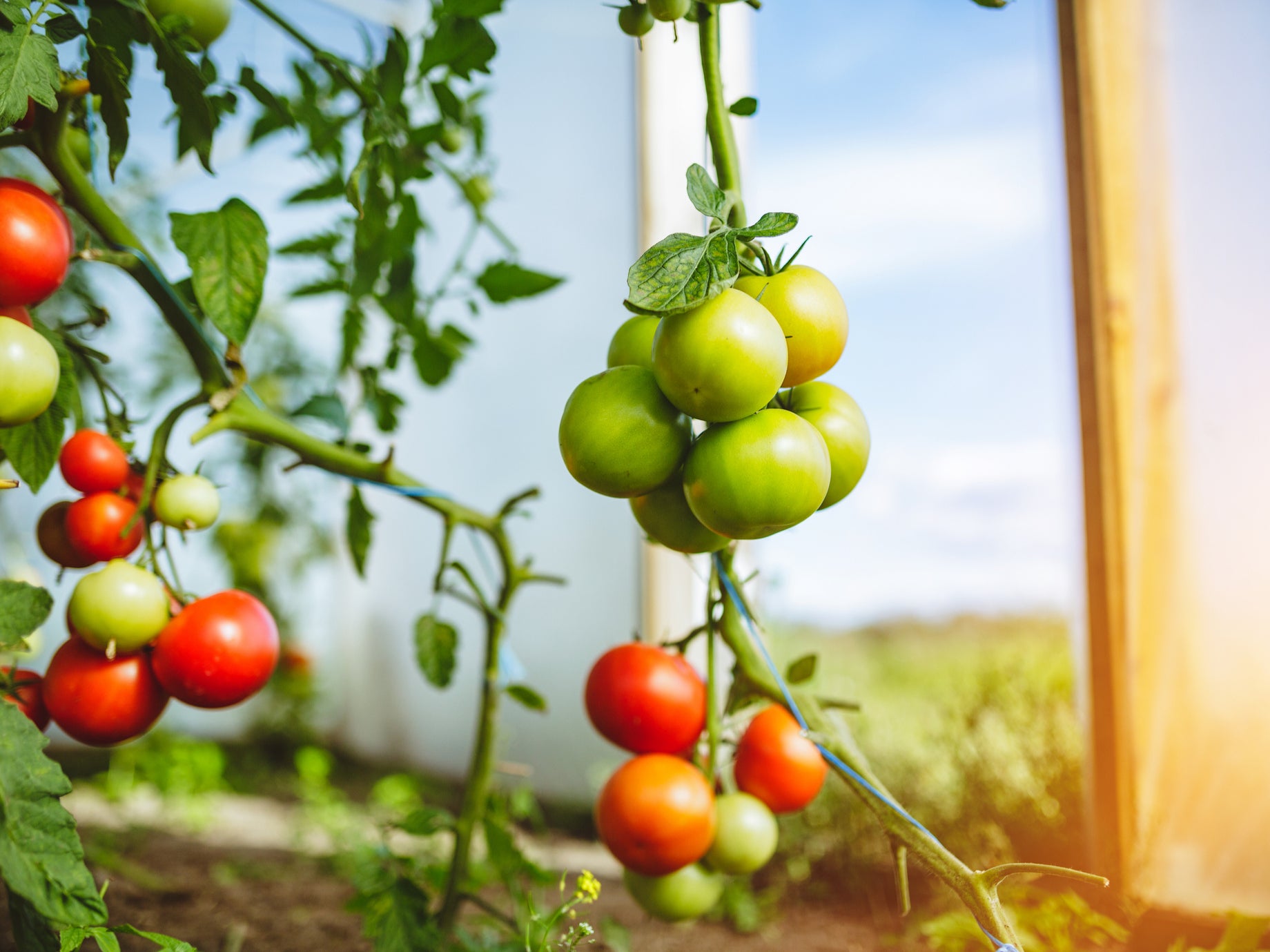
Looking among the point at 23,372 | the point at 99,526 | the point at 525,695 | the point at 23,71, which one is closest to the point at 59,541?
the point at 99,526

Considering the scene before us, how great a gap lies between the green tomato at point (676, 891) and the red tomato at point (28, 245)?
0.52 metres

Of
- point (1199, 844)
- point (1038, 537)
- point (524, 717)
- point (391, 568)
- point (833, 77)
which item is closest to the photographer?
point (1199, 844)

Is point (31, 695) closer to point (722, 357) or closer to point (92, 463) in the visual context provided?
point (92, 463)

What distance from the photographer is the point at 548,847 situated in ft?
5.04

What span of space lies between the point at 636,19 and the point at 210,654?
46cm

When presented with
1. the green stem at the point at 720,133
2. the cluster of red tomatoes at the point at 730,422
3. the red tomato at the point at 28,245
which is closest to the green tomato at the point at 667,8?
the green stem at the point at 720,133

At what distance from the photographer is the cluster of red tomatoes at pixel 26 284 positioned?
0.42 metres

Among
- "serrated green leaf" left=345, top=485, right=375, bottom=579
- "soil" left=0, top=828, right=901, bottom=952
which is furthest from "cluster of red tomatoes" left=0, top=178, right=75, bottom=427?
"soil" left=0, top=828, right=901, bottom=952

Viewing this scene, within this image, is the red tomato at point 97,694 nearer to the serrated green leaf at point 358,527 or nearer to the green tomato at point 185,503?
the green tomato at point 185,503

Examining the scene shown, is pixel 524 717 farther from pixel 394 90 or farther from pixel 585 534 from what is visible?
pixel 394 90

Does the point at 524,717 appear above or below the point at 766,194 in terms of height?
below

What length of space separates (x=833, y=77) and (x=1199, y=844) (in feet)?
4.98

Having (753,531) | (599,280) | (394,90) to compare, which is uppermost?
(599,280)

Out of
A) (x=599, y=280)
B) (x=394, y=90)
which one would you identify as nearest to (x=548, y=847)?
(x=599, y=280)
